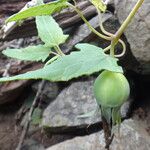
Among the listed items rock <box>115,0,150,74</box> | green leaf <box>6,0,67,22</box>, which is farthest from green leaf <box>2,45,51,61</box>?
rock <box>115,0,150,74</box>

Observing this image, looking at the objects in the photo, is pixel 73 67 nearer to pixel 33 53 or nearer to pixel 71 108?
pixel 33 53

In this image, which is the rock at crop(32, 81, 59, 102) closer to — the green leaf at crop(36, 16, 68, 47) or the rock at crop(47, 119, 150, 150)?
the rock at crop(47, 119, 150, 150)

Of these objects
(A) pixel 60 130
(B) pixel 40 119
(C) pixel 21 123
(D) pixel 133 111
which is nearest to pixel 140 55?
(D) pixel 133 111

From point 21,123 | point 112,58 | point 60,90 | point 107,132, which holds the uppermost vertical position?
point 112,58

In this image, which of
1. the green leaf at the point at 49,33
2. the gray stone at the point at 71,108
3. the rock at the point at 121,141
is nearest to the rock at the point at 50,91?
the gray stone at the point at 71,108

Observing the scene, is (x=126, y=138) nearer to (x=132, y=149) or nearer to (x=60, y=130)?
(x=132, y=149)

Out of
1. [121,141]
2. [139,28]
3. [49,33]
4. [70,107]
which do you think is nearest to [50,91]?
[70,107]

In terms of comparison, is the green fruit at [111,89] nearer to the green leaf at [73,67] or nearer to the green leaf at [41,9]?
the green leaf at [73,67]
